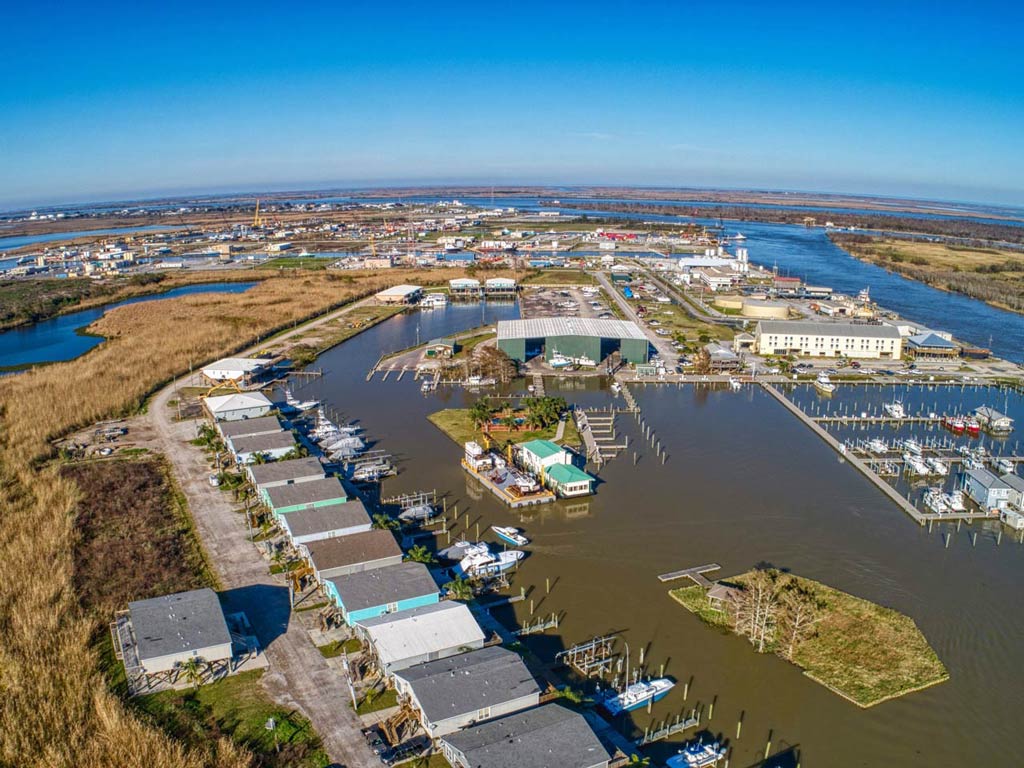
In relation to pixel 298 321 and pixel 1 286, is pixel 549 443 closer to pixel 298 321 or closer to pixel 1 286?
pixel 298 321

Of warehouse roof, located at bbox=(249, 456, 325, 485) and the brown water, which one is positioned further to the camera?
warehouse roof, located at bbox=(249, 456, 325, 485)

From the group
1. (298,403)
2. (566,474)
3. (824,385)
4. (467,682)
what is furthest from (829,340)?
(467,682)

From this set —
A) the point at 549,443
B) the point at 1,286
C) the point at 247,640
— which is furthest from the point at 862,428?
the point at 1,286

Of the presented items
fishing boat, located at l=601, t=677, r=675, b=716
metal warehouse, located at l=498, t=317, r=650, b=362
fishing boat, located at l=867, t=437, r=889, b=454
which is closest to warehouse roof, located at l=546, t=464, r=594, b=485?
fishing boat, located at l=601, t=677, r=675, b=716

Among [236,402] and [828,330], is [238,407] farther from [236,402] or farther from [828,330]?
[828,330]

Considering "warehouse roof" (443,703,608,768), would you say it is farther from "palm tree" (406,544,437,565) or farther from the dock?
the dock

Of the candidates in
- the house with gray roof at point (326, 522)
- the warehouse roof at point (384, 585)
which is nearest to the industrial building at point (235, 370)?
the house with gray roof at point (326, 522)

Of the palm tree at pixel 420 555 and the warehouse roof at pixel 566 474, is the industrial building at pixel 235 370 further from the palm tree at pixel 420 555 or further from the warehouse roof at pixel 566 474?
the palm tree at pixel 420 555
